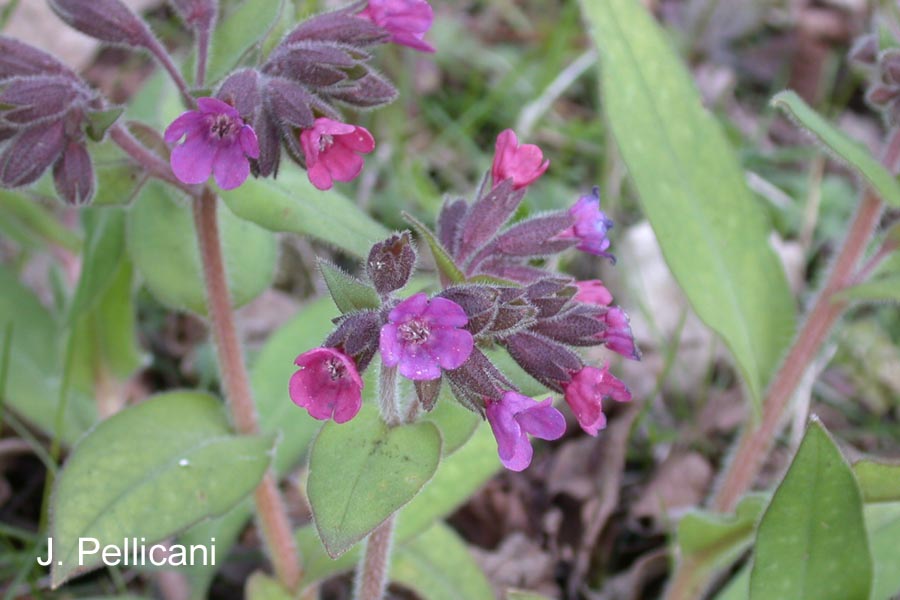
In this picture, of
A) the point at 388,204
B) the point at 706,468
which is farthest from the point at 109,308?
the point at 706,468

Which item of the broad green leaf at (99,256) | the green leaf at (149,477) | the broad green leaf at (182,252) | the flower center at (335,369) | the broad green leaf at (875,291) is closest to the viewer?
the flower center at (335,369)

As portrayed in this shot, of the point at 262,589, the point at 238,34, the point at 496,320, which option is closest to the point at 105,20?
the point at 238,34

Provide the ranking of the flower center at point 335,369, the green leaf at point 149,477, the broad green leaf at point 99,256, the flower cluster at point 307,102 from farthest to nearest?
the broad green leaf at point 99,256 → the green leaf at point 149,477 → the flower cluster at point 307,102 → the flower center at point 335,369

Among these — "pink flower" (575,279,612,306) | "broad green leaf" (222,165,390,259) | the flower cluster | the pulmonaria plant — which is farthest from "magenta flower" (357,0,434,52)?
"pink flower" (575,279,612,306)

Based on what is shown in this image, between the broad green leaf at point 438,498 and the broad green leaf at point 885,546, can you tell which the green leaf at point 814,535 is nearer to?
the broad green leaf at point 885,546

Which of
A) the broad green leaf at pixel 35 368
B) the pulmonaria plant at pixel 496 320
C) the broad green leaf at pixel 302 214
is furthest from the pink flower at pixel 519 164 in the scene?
the broad green leaf at pixel 35 368

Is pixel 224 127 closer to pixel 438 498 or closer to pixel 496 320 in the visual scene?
pixel 496 320

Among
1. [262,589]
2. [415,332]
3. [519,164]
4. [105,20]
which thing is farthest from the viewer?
[262,589]

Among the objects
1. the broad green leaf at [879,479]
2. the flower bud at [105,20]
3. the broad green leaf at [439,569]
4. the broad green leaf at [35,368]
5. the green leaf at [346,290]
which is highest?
the flower bud at [105,20]
